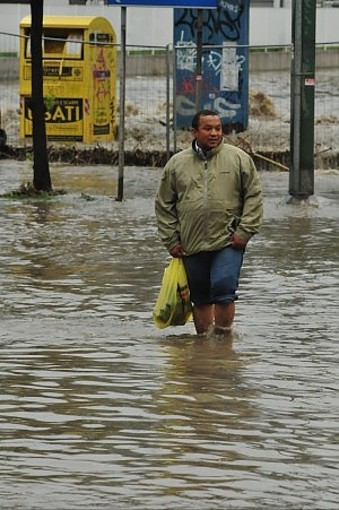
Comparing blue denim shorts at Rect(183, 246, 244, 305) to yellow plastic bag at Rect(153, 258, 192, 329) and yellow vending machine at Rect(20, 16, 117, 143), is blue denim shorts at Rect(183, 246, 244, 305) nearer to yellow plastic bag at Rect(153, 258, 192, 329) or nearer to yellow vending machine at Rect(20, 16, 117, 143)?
yellow plastic bag at Rect(153, 258, 192, 329)

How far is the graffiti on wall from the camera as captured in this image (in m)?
27.4

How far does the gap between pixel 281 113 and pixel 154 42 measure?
1799 cm

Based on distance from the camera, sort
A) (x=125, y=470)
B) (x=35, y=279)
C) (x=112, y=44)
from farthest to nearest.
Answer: (x=112, y=44), (x=35, y=279), (x=125, y=470)

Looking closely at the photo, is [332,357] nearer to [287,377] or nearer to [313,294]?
[287,377]

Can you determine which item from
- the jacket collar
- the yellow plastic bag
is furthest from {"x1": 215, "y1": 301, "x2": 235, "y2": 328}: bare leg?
the jacket collar

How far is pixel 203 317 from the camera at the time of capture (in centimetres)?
1077

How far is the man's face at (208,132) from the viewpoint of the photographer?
1020 cm

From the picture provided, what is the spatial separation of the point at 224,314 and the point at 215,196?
2.57 feet

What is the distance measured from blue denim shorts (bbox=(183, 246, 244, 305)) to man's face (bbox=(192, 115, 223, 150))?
68cm

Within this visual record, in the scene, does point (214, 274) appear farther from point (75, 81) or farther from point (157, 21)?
point (157, 21)

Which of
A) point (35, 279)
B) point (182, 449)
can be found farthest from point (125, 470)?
point (35, 279)

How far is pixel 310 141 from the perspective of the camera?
19.2 m

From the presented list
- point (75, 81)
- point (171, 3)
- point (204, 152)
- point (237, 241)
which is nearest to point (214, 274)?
point (237, 241)

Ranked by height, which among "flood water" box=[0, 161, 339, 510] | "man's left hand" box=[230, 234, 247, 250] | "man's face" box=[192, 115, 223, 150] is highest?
"man's face" box=[192, 115, 223, 150]
